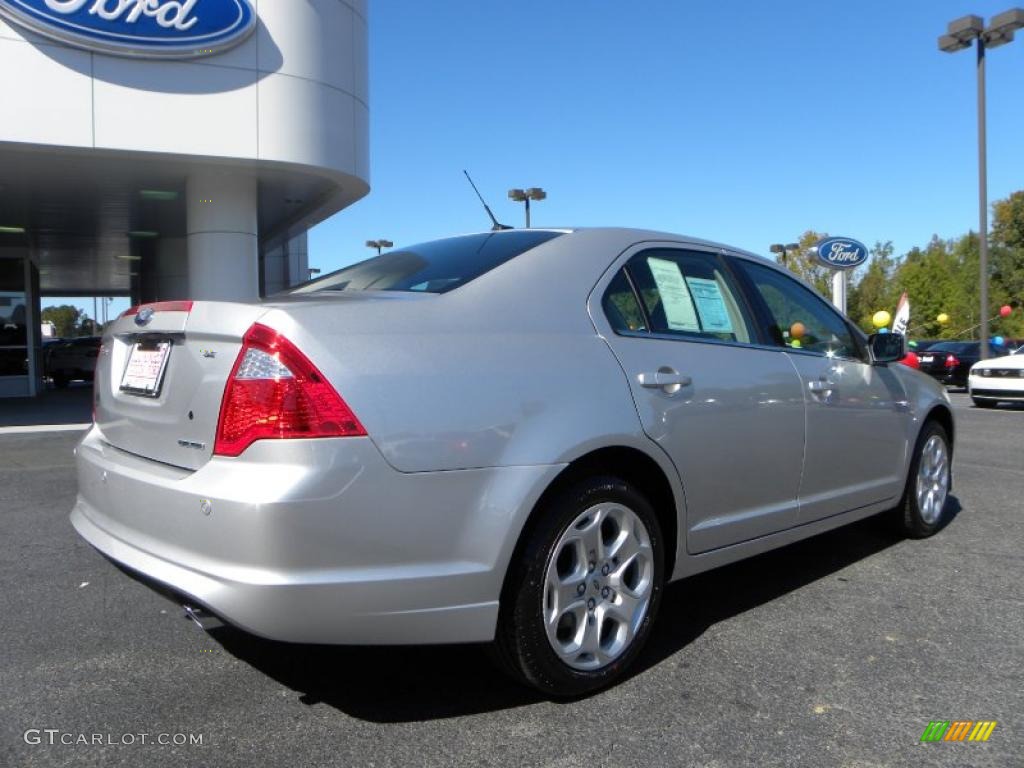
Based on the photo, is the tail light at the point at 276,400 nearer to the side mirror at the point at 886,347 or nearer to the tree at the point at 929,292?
the side mirror at the point at 886,347

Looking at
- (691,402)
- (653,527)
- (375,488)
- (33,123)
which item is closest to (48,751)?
(375,488)

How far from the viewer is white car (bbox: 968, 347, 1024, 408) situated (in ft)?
49.5

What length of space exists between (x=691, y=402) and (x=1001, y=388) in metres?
14.5

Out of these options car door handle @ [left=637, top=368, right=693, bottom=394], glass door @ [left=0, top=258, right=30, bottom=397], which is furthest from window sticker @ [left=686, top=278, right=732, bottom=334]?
glass door @ [left=0, top=258, right=30, bottom=397]

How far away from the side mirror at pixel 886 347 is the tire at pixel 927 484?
23.4 inches

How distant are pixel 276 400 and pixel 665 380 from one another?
142cm

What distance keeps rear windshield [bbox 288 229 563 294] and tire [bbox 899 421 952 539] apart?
110 inches

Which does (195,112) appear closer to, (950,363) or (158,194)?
(158,194)

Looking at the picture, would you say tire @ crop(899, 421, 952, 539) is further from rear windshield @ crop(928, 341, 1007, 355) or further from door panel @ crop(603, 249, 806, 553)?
rear windshield @ crop(928, 341, 1007, 355)

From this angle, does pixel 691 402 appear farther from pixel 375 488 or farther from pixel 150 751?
pixel 150 751

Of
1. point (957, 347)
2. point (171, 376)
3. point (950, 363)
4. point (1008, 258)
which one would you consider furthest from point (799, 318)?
point (1008, 258)

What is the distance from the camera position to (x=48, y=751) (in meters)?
2.53

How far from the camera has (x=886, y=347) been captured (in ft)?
14.9

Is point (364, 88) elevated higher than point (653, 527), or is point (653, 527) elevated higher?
point (364, 88)
